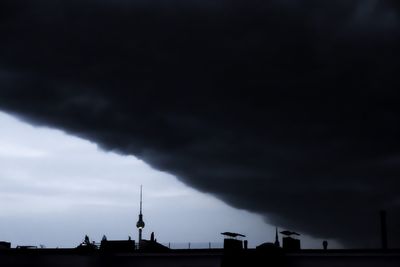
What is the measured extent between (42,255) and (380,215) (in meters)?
68.7

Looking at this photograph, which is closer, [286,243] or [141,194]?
[286,243]

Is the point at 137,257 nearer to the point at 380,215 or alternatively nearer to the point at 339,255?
the point at 339,255

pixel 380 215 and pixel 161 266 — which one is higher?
pixel 380 215

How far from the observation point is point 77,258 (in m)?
35.7

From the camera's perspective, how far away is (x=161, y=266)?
34156 mm

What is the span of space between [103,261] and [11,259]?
22.1 ft

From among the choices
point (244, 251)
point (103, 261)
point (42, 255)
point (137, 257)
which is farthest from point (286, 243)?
point (42, 255)

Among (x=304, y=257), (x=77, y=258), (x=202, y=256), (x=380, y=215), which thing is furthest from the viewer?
(x=380, y=215)

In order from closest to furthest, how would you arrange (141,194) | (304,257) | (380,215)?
(304,257)
(380,215)
(141,194)

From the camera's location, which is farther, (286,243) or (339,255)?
(286,243)

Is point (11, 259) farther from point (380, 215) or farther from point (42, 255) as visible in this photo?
point (380, 215)

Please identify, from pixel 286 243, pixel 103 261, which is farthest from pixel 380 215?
pixel 103 261

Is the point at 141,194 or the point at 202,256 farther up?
the point at 141,194

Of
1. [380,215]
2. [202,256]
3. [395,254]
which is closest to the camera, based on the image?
[395,254]
